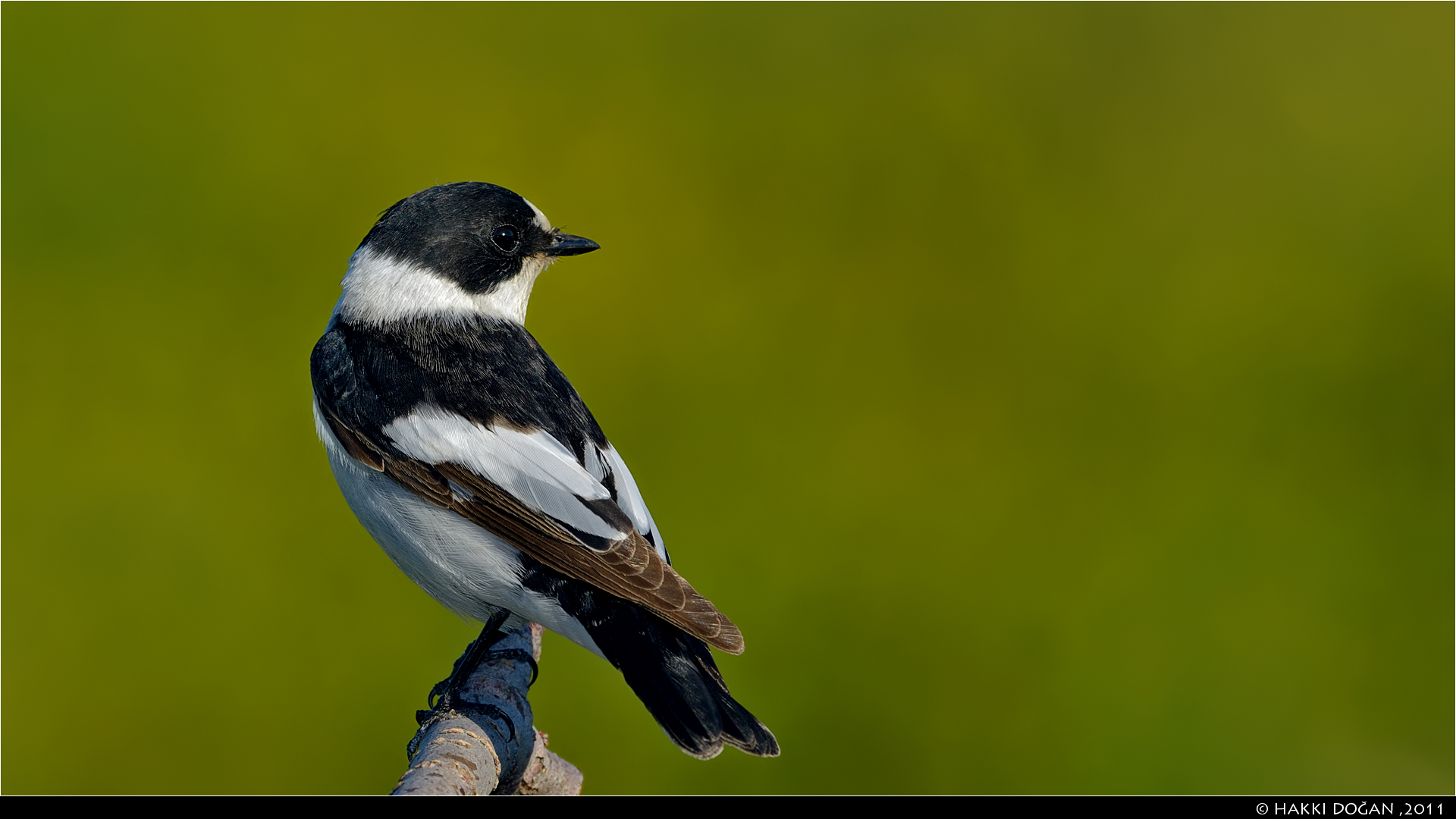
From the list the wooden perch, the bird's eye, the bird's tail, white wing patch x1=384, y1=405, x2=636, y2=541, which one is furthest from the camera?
the bird's eye

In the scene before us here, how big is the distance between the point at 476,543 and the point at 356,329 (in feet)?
2.57

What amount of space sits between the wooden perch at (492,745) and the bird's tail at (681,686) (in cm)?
33

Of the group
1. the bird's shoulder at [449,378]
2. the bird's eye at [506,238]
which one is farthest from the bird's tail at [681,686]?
the bird's eye at [506,238]

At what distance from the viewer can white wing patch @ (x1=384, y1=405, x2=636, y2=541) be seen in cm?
275

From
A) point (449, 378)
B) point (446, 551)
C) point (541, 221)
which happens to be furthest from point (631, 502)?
point (541, 221)

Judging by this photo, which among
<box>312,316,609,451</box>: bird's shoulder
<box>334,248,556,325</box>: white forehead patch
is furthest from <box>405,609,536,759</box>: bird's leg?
<box>334,248,556,325</box>: white forehead patch

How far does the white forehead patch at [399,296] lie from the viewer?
3.33m

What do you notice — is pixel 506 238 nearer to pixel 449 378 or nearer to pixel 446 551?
pixel 449 378

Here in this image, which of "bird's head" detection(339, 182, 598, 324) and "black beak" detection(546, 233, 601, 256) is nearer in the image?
"bird's head" detection(339, 182, 598, 324)

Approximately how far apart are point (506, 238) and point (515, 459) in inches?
35.9

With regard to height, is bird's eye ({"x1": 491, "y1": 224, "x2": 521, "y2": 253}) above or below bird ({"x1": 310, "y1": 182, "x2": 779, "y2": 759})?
above

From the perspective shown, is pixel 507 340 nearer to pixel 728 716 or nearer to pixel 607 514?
pixel 607 514

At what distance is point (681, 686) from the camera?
8.54ft

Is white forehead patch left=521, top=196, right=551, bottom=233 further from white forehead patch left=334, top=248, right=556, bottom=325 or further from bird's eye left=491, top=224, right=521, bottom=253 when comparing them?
white forehead patch left=334, top=248, right=556, bottom=325
